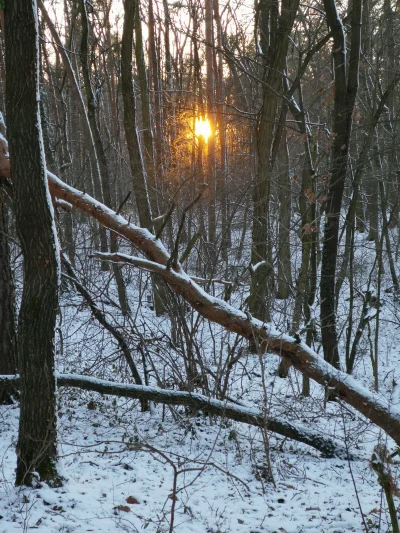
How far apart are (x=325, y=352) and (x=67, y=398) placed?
12.6 feet

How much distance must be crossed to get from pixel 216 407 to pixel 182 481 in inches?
40.8

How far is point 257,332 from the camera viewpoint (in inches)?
177

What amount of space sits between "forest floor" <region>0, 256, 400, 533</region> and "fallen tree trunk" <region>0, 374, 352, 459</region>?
0.49 ft

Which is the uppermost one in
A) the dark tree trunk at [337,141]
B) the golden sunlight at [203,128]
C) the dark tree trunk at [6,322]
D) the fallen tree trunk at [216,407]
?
the golden sunlight at [203,128]

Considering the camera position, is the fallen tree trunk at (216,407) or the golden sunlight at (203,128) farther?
the golden sunlight at (203,128)

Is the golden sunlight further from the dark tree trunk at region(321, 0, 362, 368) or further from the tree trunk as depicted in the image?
the dark tree trunk at region(321, 0, 362, 368)

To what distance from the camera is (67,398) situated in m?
6.07

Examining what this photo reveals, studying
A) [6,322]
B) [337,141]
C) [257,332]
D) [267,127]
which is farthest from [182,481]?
[267,127]

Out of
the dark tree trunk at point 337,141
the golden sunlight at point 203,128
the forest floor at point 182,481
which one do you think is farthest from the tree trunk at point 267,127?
the golden sunlight at point 203,128

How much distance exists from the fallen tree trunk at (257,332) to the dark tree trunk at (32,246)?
1.12 m

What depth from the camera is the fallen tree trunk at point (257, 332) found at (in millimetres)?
4309

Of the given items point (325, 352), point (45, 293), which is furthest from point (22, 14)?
point (325, 352)

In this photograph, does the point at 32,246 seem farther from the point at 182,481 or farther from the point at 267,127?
the point at 267,127

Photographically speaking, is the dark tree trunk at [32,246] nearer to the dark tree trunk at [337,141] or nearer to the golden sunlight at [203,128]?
the dark tree trunk at [337,141]
